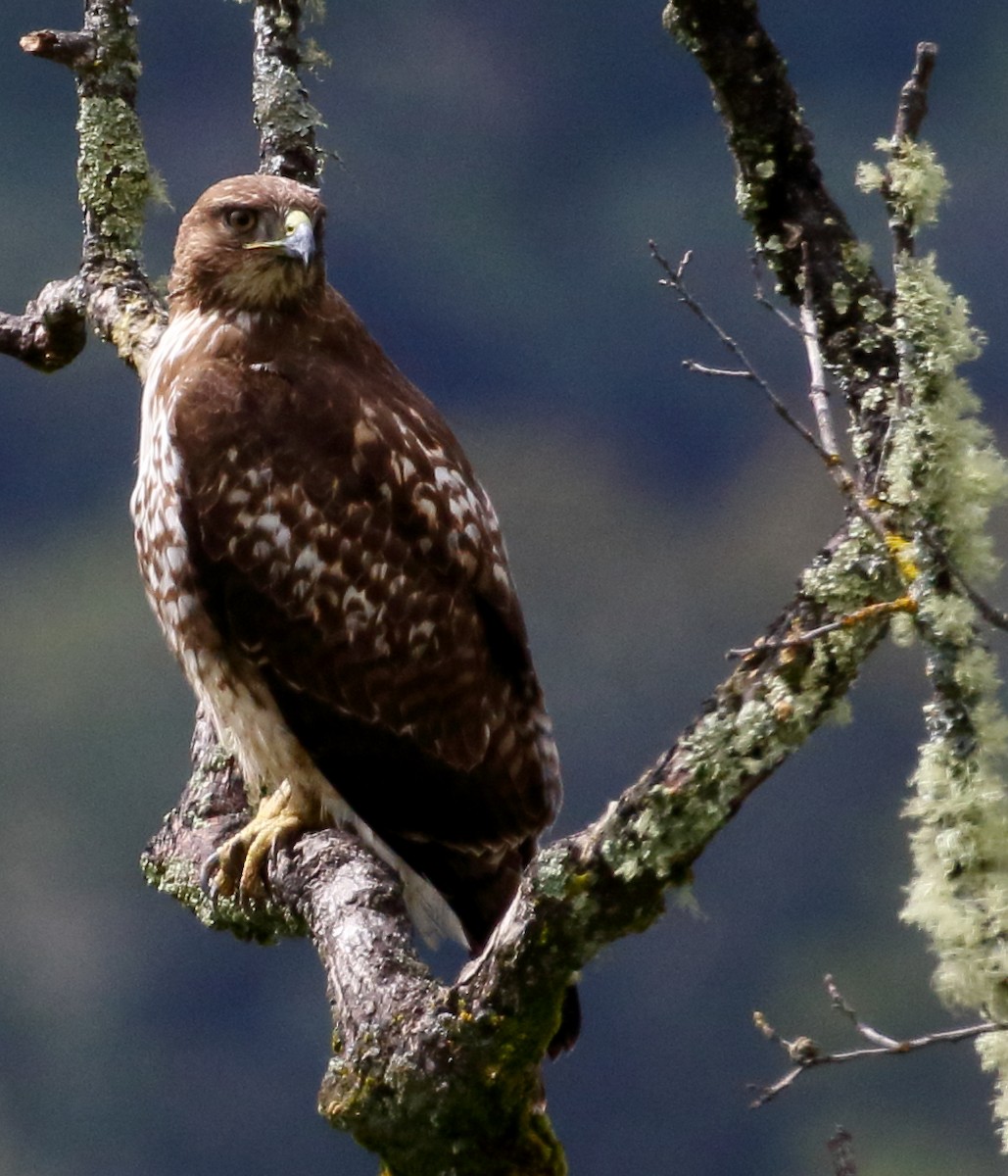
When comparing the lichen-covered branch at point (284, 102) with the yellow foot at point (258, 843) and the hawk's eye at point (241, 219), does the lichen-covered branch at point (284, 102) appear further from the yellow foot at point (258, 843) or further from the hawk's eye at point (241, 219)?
the yellow foot at point (258, 843)

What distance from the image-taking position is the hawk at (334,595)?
3.13 meters

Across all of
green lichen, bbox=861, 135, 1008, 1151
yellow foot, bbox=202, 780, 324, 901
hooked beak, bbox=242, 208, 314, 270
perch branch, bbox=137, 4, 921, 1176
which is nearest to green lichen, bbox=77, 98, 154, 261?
hooked beak, bbox=242, 208, 314, 270

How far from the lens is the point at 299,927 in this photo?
3160 mm

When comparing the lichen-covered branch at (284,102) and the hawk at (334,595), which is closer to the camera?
the hawk at (334,595)

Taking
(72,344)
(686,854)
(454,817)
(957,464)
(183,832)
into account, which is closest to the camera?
(957,464)

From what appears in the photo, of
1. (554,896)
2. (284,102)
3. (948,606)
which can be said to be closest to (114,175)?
(284,102)

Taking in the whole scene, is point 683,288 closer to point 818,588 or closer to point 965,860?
point 818,588

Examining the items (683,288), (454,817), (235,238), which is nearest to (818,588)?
(683,288)

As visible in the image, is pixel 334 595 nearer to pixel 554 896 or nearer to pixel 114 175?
pixel 554 896

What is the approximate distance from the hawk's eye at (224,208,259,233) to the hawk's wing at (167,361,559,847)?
→ 29cm

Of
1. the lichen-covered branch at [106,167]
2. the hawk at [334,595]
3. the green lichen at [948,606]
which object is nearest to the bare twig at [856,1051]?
the green lichen at [948,606]

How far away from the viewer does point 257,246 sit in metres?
3.26

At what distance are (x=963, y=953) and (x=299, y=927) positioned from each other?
1647mm

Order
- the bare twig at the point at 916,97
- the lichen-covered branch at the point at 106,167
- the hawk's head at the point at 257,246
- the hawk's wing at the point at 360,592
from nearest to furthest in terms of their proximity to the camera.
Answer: the bare twig at the point at 916,97, the hawk's wing at the point at 360,592, the hawk's head at the point at 257,246, the lichen-covered branch at the point at 106,167
